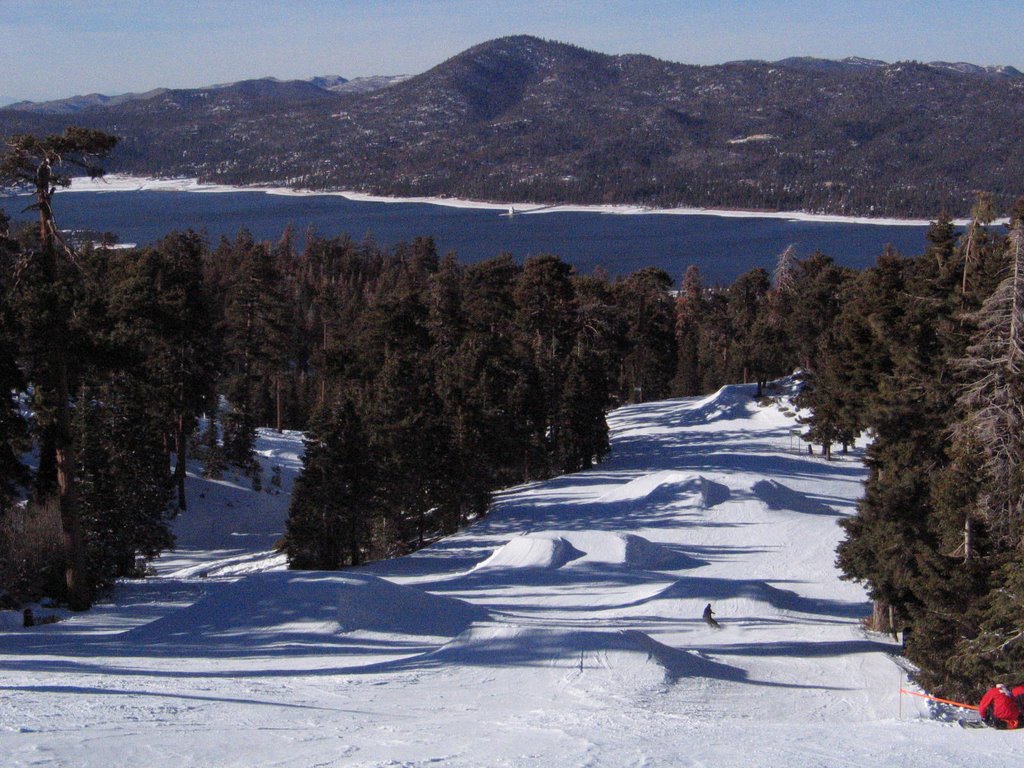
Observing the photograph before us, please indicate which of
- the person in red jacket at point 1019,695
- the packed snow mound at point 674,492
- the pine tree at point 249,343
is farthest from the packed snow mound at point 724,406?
the person in red jacket at point 1019,695

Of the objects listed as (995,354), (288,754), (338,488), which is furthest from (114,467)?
(995,354)

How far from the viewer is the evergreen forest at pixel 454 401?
548 inches

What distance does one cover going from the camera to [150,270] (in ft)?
90.6

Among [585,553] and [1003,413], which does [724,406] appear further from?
[1003,413]

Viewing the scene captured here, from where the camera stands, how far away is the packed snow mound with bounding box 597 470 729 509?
30.3 meters

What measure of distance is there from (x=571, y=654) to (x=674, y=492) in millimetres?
18249

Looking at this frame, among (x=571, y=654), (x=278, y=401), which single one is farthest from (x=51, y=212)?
(x=278, y=401)

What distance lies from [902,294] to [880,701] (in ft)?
33.0

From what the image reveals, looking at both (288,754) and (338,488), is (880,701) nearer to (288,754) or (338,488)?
(288,754)

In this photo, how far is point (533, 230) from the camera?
156 metres

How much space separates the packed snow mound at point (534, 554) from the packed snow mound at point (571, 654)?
31.5 ft

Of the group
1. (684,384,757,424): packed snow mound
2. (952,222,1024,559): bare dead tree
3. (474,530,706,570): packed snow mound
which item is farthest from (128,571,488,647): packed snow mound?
(684,384,757,424): packed snow mound

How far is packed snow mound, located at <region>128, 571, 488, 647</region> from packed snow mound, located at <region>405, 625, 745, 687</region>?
135 centimetres

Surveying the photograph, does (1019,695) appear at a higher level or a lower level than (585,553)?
higher
